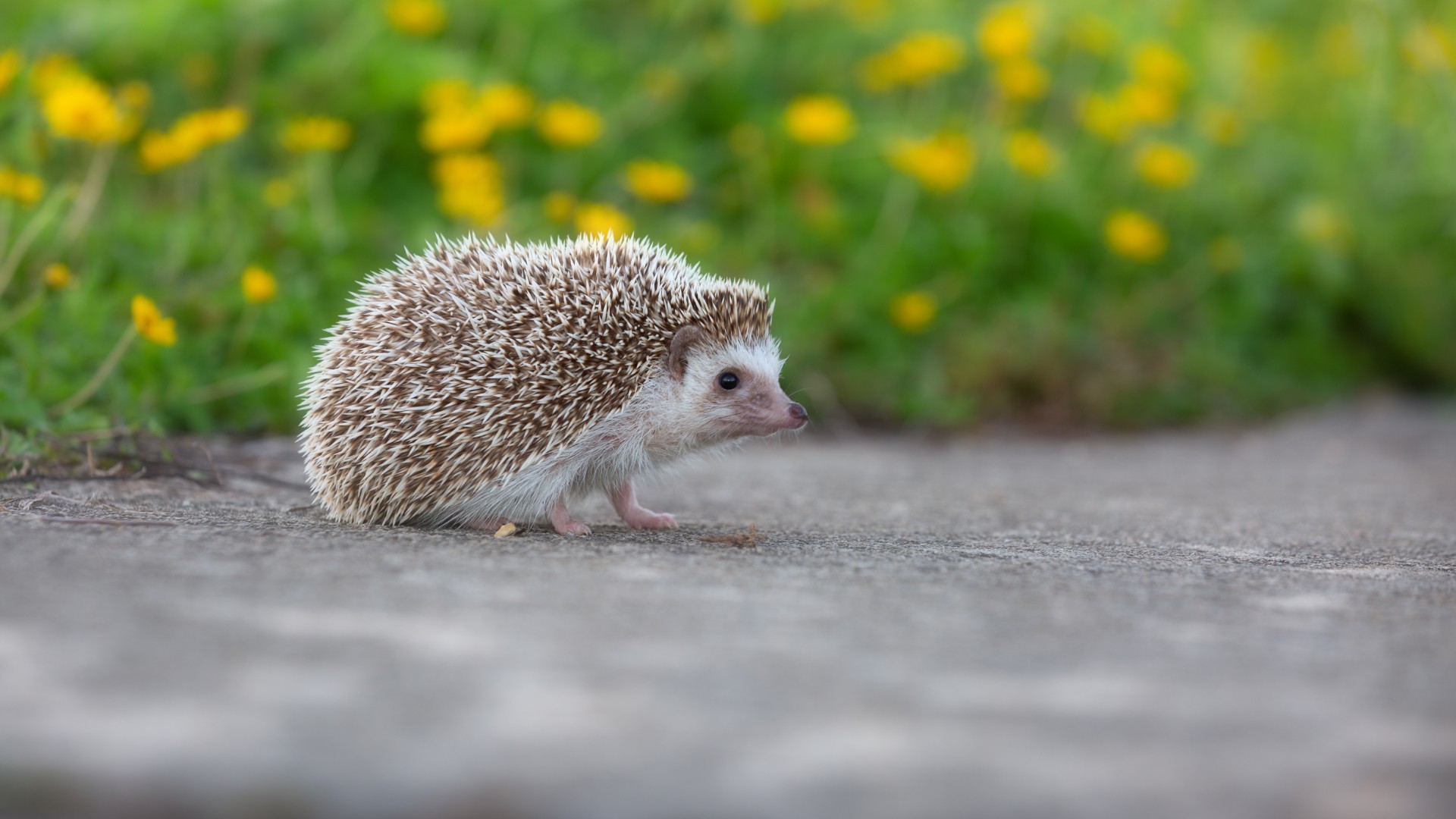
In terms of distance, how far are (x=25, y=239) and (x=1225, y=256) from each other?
6.15 meters

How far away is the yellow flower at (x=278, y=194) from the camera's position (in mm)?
6426

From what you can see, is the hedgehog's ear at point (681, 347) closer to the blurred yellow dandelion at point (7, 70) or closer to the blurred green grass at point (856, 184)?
the blurred green grass at point (856, 184)

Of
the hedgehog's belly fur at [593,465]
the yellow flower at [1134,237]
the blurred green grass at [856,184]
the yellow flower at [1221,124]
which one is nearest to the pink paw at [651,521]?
the hedgehog's belly fur at [593,465]

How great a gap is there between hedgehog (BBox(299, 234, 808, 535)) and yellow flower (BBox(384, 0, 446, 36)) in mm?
3425

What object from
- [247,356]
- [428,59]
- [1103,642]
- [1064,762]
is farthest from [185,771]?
[428,59]

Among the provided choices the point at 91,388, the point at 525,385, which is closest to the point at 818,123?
the point at 525,385

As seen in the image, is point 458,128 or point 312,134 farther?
point 458,128

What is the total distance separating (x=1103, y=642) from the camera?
235 cm

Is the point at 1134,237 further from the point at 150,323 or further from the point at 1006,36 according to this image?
the point at 150,323

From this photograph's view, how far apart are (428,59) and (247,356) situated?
102 inches

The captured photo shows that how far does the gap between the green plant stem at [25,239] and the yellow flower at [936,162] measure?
410cm

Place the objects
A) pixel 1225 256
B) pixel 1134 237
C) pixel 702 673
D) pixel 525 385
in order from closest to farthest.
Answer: pixel 702 673, pixel 525 385, pixel 1134 237, pixel 1225 256

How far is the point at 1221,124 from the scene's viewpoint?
26.8 ft

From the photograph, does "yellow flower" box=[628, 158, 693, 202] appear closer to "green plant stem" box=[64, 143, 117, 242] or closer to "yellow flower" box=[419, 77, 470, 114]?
"yellow flower" box=[419, 77, 470, 114]
